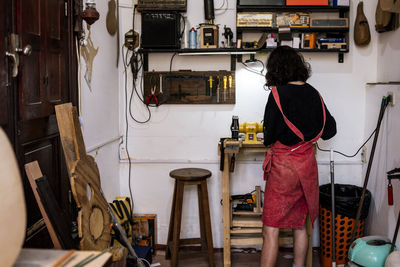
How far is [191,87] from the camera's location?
12.5ft

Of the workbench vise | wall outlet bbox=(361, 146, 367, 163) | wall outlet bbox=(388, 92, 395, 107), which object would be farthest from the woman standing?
wall outlet bbox=(361, 146, 367, 163)

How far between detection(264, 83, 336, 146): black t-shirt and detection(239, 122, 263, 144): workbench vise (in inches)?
22.9

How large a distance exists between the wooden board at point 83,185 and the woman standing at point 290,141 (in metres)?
1.19

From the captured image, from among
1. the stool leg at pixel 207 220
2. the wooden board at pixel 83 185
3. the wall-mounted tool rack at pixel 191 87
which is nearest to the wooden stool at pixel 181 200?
the stool leg at pixel 207 220

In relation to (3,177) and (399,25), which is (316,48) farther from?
(3,177)

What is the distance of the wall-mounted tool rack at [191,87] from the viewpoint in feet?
12.4

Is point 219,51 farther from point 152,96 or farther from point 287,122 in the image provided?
point 287,122

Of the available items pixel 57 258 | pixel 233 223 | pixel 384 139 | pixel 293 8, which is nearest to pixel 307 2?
pixel 293 8

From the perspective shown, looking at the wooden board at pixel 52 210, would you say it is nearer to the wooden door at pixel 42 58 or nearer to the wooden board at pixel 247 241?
the wooden door at pixel 42 58

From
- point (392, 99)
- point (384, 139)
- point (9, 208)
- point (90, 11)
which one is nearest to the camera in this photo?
point (9, 208)

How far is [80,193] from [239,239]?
176 centimetres

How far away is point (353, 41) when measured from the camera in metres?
3.77

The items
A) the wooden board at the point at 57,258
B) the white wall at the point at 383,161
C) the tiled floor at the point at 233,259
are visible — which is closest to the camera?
the wooden board at the point at 57,258

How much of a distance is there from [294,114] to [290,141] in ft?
0.62
